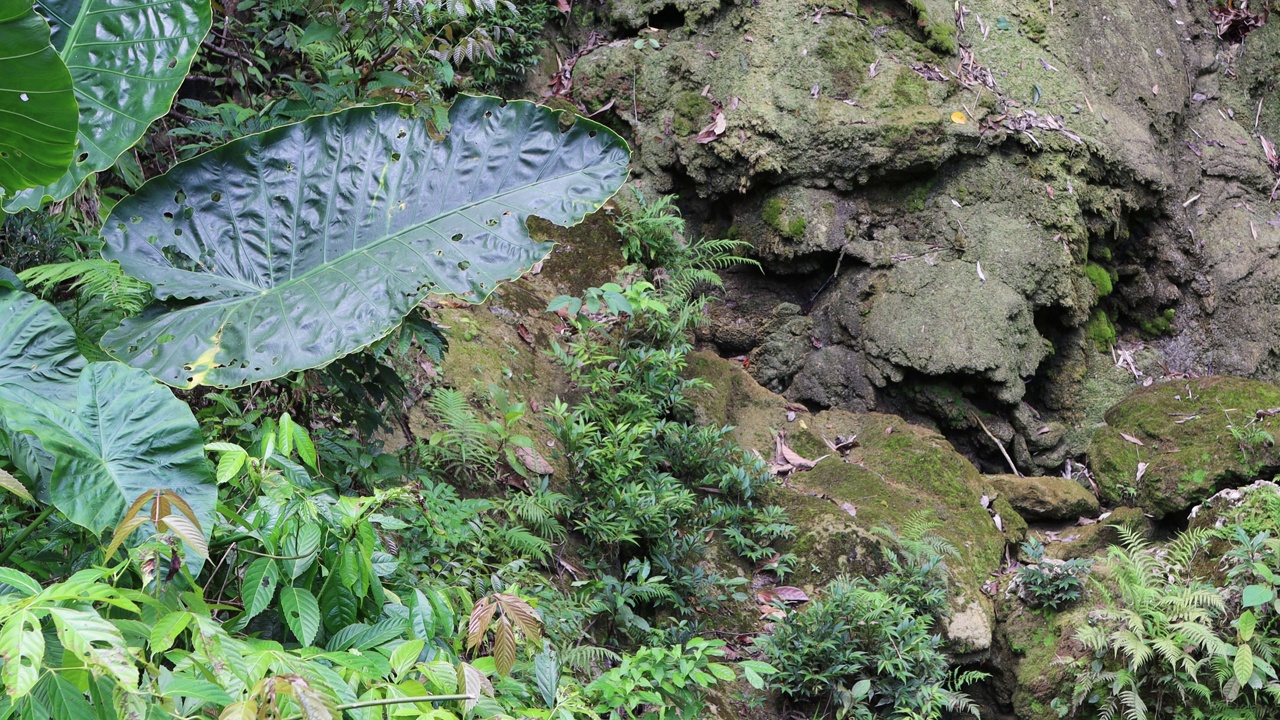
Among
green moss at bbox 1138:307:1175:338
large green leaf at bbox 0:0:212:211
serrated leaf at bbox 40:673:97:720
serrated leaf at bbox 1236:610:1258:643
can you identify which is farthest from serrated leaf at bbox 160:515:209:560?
green moss at bbox 1138:307:1175:338

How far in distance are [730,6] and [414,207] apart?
12.3 feet

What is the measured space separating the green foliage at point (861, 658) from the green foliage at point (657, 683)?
2.77ft

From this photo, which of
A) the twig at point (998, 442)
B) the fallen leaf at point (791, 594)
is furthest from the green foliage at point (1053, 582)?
the twig at point (998, 442)

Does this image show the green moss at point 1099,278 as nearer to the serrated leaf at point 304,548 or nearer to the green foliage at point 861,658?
the green foliage at point 861,658

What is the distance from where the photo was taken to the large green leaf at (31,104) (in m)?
1.82

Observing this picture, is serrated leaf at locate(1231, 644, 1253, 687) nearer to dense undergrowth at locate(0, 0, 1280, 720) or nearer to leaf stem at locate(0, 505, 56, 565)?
dense undergrowth at locate(0, 0, 1280, 720)

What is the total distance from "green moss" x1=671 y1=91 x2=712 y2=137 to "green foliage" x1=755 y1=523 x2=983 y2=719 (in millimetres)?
2976

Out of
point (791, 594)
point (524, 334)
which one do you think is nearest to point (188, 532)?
point (791, 594)

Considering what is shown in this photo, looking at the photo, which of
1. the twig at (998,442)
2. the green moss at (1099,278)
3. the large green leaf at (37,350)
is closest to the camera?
the large green leaf at (37,350)

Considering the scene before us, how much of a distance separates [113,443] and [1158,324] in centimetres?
586

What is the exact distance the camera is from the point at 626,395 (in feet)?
13.5

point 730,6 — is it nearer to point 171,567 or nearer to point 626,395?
point 626,395

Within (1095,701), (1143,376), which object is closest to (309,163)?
(1095,701)

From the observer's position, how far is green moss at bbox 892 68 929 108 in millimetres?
5230
